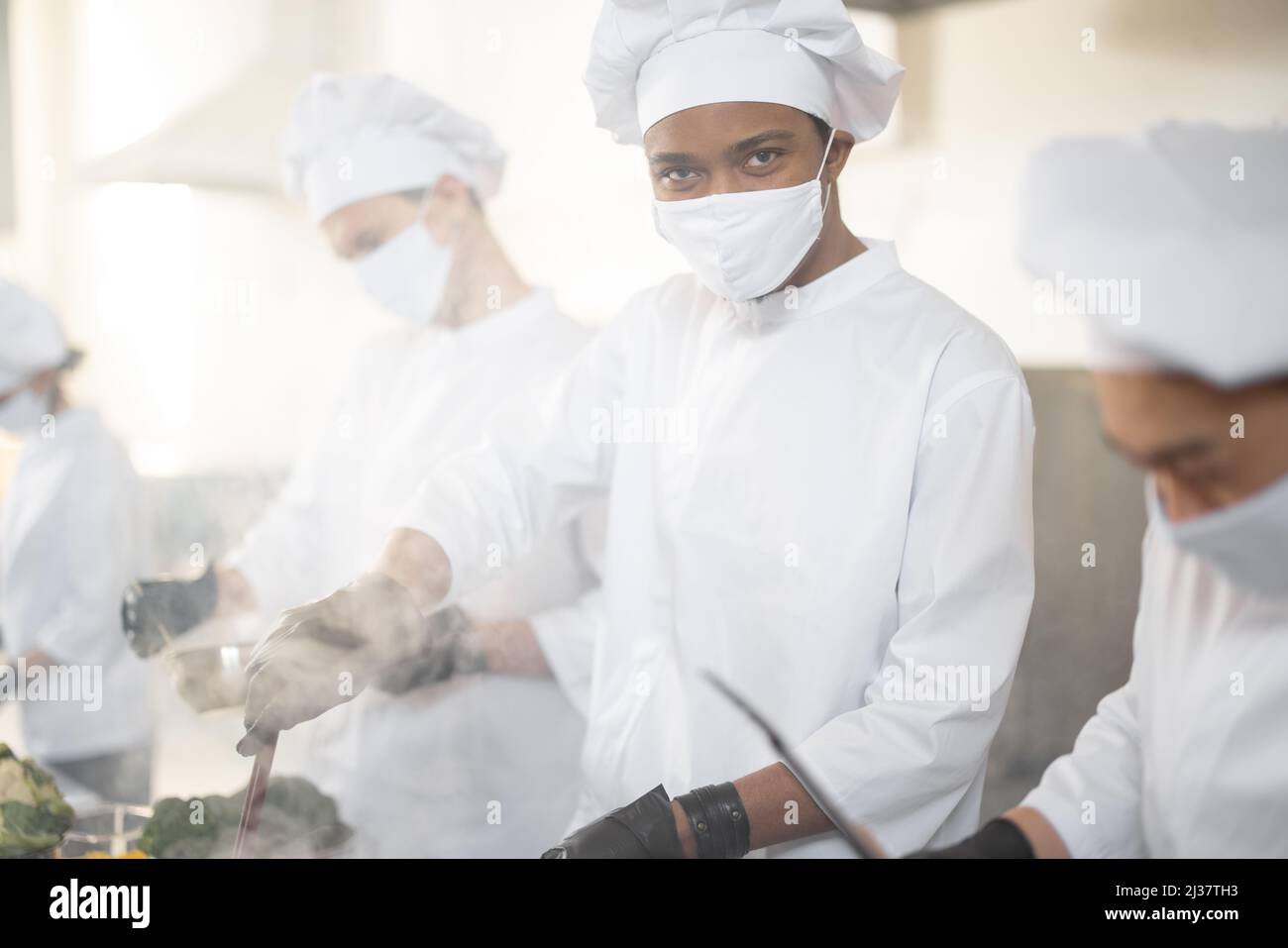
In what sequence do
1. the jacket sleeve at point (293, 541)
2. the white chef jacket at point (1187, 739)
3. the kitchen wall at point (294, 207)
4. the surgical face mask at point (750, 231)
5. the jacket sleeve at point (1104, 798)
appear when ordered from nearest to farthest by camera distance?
the white chef jacket at point (1187, 739) < the jacket sleeve at point (1104, 798) < the surgical face mask at point (750, 231) < the kitchen wall at point (294, 207) < the jacket sleeve at point (293, 541)

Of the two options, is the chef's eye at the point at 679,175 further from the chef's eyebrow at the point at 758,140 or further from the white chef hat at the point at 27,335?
the white chef hat at the point at 27,335

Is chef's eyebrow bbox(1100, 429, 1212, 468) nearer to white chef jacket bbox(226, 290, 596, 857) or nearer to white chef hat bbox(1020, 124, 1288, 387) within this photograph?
white chef hat bbox(1020, 124, 1288, 387)

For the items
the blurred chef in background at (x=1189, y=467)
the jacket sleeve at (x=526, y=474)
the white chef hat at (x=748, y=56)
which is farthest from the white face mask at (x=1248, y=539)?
the jacket sleeve at (x=526, y=474)

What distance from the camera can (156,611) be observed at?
1478 mm

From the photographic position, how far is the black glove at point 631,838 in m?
0.99

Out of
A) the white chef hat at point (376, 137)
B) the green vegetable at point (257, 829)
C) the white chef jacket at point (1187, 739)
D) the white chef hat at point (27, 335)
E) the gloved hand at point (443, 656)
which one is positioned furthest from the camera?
the white chef hat at point (27, 335)

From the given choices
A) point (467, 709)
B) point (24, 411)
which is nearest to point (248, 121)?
point (24, 411)

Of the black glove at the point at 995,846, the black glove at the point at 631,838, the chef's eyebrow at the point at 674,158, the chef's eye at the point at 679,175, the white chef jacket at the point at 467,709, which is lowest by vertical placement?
the black glove at the point at 995,846

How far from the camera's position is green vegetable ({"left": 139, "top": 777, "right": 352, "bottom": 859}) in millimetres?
1227

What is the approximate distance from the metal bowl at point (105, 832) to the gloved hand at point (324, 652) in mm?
320

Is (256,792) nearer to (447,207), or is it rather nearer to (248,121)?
(447,207)

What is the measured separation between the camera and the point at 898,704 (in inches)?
40.4

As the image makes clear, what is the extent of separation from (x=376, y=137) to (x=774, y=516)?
87 cm
